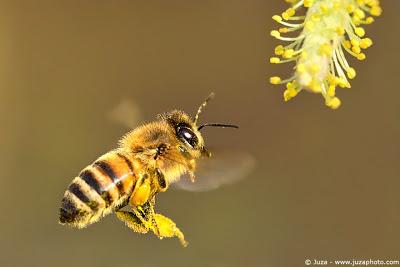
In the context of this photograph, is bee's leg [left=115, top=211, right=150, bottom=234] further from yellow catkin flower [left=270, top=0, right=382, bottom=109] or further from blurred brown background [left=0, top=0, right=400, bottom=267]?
blurred brown background [left=0, top=0, right=400, bottom=267]

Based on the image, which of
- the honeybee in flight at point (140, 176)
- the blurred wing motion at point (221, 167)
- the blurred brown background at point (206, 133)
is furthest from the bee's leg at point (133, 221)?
the blurred brown background at point (206, 133)

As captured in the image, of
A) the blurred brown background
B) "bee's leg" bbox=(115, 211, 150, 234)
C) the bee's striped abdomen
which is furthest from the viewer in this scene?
the blurred brown background

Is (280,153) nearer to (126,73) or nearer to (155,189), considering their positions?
(126,73)

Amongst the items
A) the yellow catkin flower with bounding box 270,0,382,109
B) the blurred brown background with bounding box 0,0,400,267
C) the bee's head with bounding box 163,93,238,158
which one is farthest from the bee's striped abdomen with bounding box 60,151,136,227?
the blurred brown background with bounding box 0,0,400,267

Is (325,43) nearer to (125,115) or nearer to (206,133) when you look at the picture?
(125,115)

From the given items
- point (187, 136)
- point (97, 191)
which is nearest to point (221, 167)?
point (187, 136)

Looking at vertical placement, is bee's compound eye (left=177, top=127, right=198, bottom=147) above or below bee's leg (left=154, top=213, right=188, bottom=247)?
above

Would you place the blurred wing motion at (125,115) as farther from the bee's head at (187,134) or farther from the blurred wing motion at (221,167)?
the blurred wing motion at (221,167)
